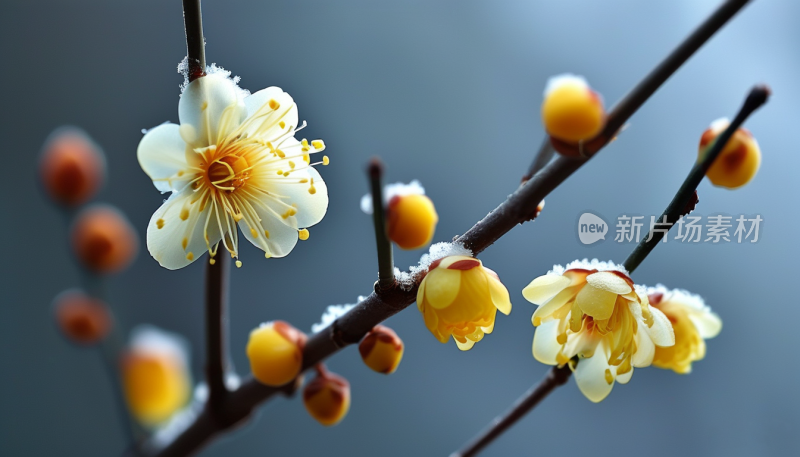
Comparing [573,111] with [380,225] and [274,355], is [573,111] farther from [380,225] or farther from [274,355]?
[274,355]

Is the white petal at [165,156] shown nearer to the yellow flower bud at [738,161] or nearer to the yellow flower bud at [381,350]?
the yellow flower bud at [381,350]

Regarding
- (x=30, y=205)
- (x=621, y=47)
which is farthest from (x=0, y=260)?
(x=621, y=47)

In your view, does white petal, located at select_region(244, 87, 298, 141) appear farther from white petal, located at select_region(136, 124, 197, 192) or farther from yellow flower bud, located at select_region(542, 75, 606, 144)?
yellow flower bud, located at select_region(542, 75, 606, 144)

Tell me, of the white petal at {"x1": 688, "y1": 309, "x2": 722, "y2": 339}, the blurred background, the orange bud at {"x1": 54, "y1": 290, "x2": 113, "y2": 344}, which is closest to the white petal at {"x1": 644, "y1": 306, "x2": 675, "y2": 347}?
the white petal at {"x1": 688, "y1": 309, "x2": 722, "y2": 339}

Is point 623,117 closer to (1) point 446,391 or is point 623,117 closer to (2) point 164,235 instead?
(2) point 164,235

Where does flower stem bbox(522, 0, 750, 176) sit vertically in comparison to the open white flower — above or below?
above

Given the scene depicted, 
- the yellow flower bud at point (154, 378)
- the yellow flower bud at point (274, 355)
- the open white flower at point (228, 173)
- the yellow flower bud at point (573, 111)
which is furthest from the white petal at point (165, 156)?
the yellow flower bud at point (154, 378)

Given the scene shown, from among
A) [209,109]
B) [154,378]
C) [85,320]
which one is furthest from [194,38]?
[154,378]
